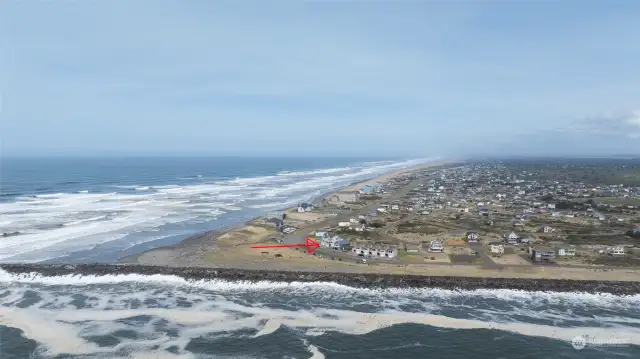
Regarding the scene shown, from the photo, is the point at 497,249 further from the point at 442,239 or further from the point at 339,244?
the point at 339,244

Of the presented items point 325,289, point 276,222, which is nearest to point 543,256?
point 325,289

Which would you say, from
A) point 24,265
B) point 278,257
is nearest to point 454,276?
point 278,257

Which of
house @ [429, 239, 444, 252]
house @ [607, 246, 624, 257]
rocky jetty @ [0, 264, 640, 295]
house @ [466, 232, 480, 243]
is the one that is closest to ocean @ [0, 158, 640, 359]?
rocky jetty @ [0, 264, 640, 295]

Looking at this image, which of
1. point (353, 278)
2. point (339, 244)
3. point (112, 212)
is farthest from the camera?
point (112, 212)

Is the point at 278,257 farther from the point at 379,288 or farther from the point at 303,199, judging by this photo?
the point at 303,199

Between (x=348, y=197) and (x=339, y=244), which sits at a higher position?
(x=348, y=197)

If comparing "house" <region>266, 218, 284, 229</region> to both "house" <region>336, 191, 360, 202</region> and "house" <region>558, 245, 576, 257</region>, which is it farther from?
"house" <region>558, 245, 576, 257</region>
